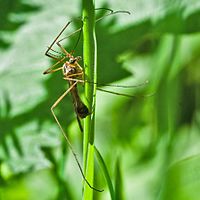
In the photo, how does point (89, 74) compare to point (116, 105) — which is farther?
point (116, 105)

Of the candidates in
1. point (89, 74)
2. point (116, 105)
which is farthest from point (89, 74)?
point (116, 105)

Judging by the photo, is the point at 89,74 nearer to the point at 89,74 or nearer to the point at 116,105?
the point at 89,74

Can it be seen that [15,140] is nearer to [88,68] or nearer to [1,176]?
[1,176]

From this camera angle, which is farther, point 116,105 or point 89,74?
point 116,105

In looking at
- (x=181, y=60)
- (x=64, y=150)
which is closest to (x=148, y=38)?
(x=181, y=60)

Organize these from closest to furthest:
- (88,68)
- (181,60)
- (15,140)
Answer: (88,68) → (181,60) → (15,140)
